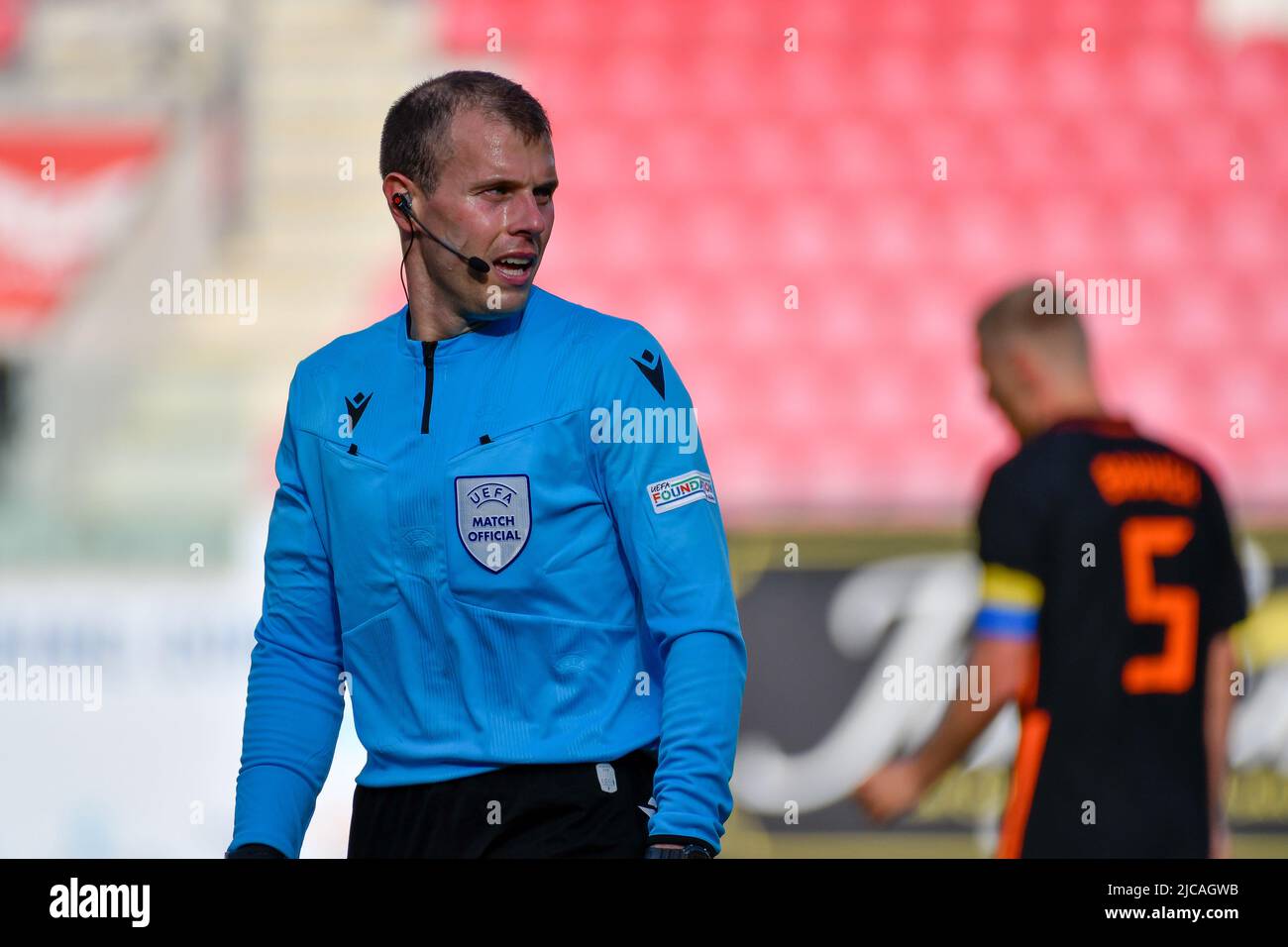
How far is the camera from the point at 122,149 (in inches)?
256

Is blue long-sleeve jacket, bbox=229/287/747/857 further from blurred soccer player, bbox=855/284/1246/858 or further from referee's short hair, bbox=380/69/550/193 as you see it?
blurred soccer player, bbox=855/284/1246/858

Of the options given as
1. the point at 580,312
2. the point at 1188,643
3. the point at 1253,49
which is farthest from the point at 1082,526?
the point at 1253,49

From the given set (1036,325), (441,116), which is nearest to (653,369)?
(441,116)

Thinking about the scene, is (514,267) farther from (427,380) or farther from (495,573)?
(495,573)

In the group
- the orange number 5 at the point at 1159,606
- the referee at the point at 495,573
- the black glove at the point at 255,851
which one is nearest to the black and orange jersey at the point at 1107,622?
the orange number 5 at the point at 1159,606

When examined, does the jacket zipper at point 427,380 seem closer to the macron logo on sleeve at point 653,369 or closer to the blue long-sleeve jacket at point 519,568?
the blue long-sleeve jacket at point 519,568

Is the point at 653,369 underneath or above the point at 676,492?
above

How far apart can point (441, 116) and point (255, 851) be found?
84 cm

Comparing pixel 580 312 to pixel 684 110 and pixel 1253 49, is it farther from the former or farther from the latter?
pixel 1253 49

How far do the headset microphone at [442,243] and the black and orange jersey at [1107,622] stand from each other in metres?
1.65

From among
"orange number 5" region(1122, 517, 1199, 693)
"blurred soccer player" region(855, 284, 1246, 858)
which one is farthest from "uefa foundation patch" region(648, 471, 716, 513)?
"orange number 5" region(1122, 517, 1199, 693)

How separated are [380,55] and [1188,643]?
472 centimetres

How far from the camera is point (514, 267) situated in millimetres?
1888

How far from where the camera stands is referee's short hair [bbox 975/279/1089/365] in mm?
3619
